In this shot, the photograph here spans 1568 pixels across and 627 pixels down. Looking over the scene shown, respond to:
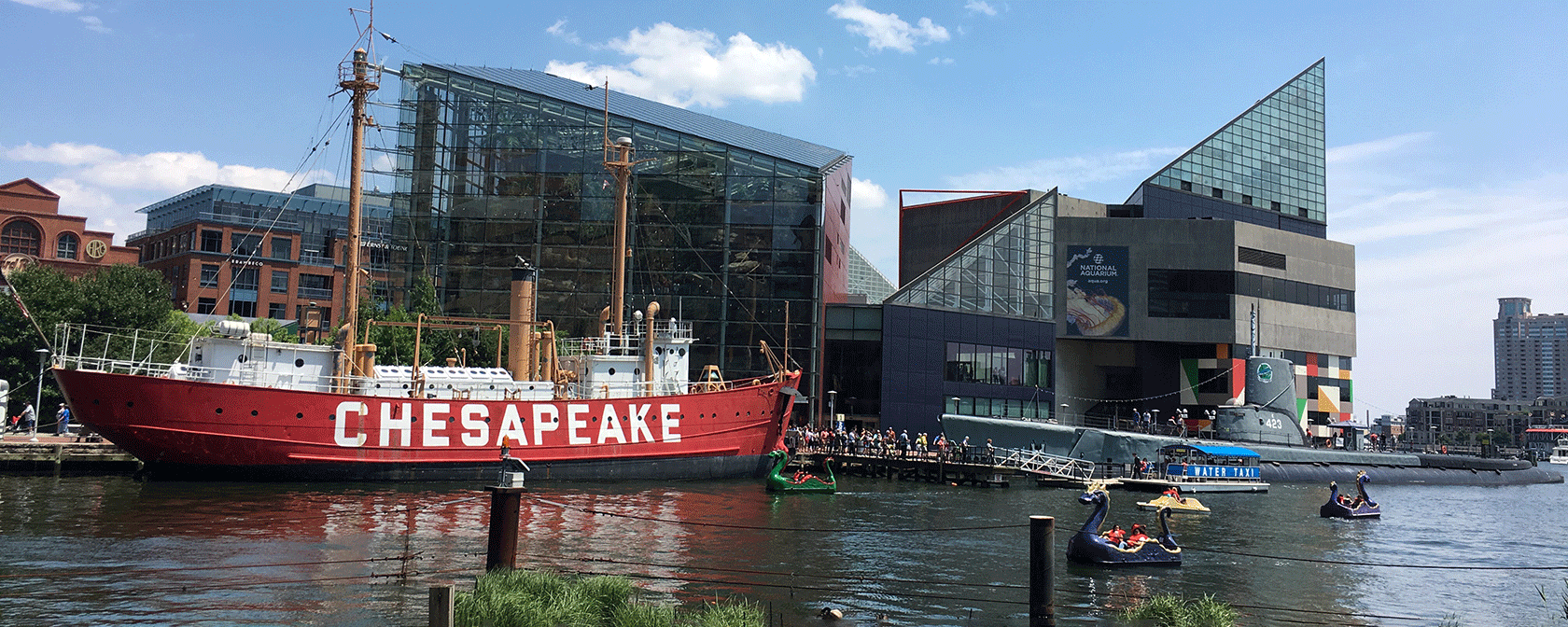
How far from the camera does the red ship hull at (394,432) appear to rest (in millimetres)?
33625

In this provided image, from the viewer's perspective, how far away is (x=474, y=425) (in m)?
37.8

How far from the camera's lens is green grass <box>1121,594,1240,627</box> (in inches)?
682

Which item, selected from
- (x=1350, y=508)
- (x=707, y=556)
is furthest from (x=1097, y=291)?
(x=707, y=556)

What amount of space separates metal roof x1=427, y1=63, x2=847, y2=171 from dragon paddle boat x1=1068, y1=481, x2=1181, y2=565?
1619 inches

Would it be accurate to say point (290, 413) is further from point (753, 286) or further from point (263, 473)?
point (753, 286)

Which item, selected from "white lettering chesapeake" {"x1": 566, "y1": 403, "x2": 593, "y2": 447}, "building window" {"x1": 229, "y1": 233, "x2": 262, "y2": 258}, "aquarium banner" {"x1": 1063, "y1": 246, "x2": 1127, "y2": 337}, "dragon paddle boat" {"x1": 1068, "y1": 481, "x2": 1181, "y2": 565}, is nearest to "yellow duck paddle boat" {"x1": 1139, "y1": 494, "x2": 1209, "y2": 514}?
"dragon paddle boat" {"x1": 1068, "y1": 481, "x2": 1181, "y2": 565}

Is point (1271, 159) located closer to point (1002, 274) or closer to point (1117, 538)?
point (1002, 274)

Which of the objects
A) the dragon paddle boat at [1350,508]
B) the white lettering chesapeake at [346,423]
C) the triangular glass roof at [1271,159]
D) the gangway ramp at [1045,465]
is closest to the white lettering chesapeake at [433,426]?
the white lettering chesapeake at [346,423]

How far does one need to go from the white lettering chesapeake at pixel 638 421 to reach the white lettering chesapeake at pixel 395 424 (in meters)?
7.83

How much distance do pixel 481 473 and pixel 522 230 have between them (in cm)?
2809

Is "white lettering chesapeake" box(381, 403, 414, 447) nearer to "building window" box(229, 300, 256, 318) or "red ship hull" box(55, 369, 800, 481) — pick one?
"red ship hull" box(55, 369, 800, 481)

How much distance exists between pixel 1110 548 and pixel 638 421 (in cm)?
2046

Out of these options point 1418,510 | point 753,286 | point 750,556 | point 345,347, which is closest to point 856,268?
point 753,286

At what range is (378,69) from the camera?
4041 cm
